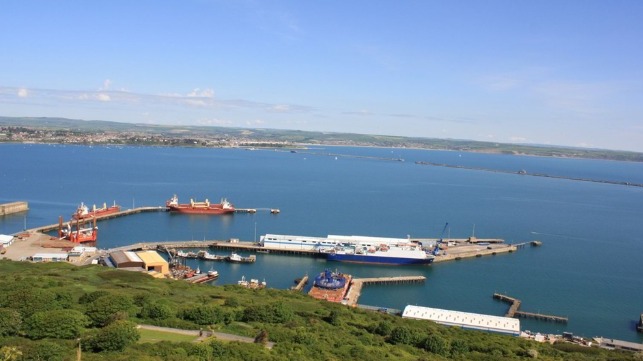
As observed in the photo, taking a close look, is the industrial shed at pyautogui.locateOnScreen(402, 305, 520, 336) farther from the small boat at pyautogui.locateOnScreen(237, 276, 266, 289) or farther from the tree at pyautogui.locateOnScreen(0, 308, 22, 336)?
the tree at pyautogui.locateOnScreen(0, 308, 22, 336)

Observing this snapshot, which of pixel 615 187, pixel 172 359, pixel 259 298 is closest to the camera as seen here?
pixel 172 359

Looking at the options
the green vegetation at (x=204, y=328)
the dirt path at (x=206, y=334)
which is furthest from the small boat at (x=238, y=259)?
the dirt path at (x=206, y=334)

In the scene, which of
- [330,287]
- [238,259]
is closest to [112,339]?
[330,287]

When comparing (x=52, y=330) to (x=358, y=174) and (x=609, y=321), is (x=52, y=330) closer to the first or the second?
(x=609, y=321)

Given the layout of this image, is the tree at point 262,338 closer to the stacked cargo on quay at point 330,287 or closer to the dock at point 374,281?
the stacked cargo on quay at point 330,287

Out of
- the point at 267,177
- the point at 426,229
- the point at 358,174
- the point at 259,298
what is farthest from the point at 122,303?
the point at 358,174

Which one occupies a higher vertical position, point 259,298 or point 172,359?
point 172,359

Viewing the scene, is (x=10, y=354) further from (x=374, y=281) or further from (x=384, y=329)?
(x=374, y=281)
